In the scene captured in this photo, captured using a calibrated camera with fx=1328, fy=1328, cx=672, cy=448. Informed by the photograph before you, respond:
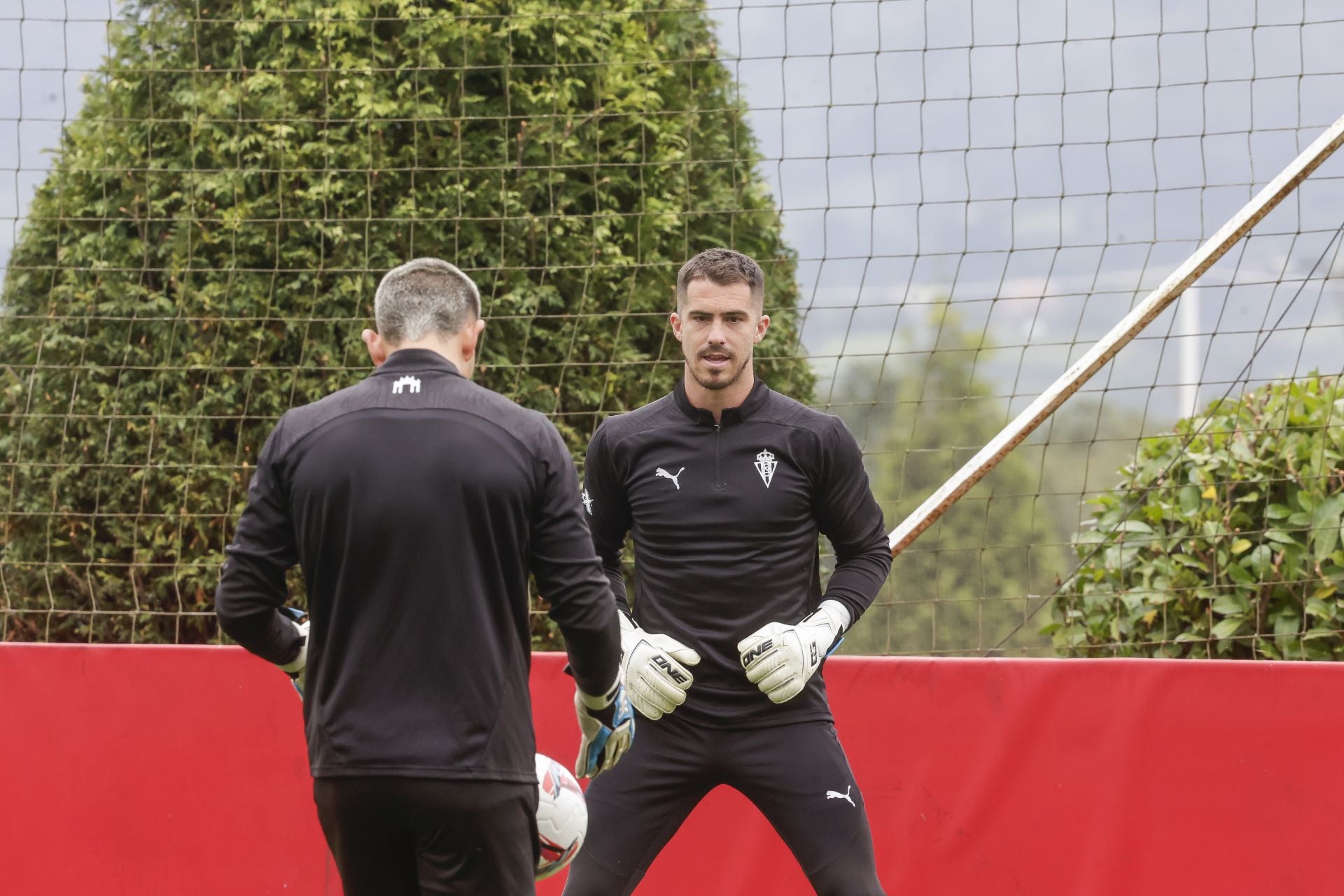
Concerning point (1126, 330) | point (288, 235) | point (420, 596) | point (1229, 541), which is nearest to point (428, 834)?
point (420, 596)

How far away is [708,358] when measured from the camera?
138 inches

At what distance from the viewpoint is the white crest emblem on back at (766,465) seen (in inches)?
139

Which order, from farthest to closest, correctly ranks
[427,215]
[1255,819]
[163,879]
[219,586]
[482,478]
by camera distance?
[427,215], [163,879], [1255,819], [219,586], [482,478]

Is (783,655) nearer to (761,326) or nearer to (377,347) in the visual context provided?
(761,326)

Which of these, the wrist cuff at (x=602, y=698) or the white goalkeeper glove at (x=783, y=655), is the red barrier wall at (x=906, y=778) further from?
the wrist cuff at (x=602, y=698)

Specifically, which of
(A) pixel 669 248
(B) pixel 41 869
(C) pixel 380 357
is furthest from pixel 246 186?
(C) pixel 380 357

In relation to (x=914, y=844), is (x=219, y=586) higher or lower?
higher

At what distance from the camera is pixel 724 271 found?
11.6ft

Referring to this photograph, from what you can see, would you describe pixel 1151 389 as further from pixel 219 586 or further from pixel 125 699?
pixel 125 699

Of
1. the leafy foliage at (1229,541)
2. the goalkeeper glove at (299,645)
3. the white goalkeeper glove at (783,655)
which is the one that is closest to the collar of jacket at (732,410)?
the white goalkeeper glove at (783,655)

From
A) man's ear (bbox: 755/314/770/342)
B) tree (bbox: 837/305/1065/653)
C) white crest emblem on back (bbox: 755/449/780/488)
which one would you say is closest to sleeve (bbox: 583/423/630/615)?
white crest emblem on back (bbox: 755/449/780/488)

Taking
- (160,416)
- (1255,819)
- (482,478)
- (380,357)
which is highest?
(380,357)

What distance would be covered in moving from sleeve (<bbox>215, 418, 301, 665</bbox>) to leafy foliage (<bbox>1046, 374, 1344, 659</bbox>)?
3.13 meters

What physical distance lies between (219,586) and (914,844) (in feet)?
8.81
